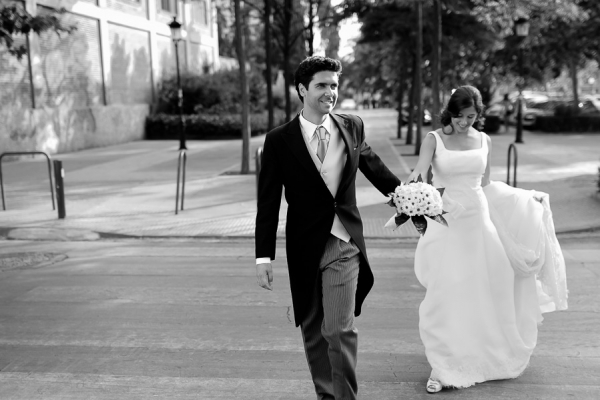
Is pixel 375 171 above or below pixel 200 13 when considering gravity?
below

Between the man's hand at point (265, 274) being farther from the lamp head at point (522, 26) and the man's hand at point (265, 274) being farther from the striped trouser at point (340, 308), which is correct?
the lamp head at point (522, 26)

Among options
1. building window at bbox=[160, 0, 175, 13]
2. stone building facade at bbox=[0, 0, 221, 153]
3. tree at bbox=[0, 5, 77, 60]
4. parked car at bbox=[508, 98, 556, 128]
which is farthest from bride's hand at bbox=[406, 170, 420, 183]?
building window at bbox=[160, 0, 175, 13]

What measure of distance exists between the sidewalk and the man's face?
6.48 meters

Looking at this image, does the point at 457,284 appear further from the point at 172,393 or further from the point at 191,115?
the point at 191,115

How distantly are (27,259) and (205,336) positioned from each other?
4.06 m

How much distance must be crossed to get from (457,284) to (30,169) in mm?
17338

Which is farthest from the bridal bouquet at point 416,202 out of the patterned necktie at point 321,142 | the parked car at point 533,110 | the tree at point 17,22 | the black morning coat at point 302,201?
the parked car at point 533,110

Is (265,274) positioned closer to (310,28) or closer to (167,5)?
(310,28)

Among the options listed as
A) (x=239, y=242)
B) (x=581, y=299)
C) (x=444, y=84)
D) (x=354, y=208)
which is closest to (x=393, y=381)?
(x=354, y=208)

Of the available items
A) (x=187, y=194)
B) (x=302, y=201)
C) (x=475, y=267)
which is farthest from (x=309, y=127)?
(x=187, y=194)

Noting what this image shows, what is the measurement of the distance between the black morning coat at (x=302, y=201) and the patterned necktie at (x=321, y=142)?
0.08 metres

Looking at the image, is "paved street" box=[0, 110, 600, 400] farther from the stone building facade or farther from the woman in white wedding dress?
the stone building facade

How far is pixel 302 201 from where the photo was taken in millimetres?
3869

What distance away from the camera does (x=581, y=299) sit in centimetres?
672
